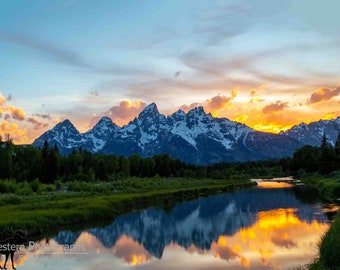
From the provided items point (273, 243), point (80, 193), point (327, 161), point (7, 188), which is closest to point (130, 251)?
point (273, 243)

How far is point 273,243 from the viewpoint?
3400 centimetres

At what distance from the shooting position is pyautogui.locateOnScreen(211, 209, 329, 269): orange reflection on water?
28531 mm

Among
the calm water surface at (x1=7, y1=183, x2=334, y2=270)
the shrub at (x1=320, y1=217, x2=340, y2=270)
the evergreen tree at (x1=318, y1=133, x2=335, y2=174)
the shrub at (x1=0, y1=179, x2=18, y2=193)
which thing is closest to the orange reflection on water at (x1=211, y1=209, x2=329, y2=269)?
the calm water surface at (x1=7, y1=183, x2=334, y2=270)

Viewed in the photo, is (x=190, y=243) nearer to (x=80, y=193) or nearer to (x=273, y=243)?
(x=273, y=243)

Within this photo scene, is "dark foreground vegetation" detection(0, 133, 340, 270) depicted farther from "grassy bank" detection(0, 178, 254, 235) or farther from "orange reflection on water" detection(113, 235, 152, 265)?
"orange reflection on water" detection(113, 235, 152, 265)

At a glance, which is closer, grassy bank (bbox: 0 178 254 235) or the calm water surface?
the calm water surface

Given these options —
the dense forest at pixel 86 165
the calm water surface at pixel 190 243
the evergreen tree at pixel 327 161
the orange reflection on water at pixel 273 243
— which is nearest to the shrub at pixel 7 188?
the dense forest at pixel 86 165

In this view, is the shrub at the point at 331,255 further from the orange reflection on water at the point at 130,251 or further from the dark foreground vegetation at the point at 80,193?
the orange reflection on water at the point at 130,251

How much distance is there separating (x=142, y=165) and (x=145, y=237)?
134 metres

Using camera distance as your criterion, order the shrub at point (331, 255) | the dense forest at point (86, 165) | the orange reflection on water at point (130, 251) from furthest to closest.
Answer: the dense forest at point (86, 165) → the orange reflection on water at point (130, 251) → the shrub at point (331, 255)

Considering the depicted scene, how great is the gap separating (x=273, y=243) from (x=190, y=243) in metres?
7.05

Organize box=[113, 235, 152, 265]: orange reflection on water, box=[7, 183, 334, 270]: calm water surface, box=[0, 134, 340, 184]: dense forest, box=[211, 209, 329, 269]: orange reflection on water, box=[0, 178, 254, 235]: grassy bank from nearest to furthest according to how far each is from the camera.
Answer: box=[7, 183, 334, 270]: calm water surface, box=[211, 209, 329, 269]: orange reflection on water, box=[113, 235, 152, 265]: orange reflection on water, box=[0, 178, 254, 235]: grassy bank, box=[0, 134, 340, 184]: dense forest

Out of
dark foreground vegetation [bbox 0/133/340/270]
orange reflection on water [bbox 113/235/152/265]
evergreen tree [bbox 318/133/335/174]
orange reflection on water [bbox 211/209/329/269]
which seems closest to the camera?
orange reflection on water [bbox 211/209/329/269]

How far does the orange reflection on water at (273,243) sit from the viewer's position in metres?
28.5
